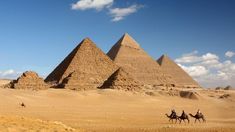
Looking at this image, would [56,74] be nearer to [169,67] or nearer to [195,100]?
[195,100]

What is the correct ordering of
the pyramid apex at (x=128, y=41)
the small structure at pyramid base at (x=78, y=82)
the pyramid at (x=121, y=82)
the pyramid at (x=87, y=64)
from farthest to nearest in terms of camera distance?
the pyramid apex at (x=128, y=41) < the pyramid at (x=87, y=64) < the pyramid at (x=121, y=82) < the small structure at pyramid base at (x=78, y=82)

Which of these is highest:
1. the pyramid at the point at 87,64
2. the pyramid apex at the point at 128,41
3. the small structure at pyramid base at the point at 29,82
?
the pyramid apex at the point at 128,41

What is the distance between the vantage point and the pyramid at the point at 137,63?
280 ft

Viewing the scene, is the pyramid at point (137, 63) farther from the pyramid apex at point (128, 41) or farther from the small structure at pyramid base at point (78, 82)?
the small structure at pyramid base at point (78, 82)

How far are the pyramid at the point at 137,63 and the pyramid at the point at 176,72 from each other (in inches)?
285

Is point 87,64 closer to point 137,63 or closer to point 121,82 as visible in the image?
point 121,82

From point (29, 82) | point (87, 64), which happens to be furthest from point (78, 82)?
point (87, 64)

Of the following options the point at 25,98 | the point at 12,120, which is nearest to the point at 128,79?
the point at 25,98

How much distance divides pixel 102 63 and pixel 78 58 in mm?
3151

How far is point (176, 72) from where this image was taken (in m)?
97.9

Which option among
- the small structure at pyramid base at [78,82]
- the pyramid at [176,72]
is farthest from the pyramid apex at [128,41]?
the small structure at pyramid base at [78,82]

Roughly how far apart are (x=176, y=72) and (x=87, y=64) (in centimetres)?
3899

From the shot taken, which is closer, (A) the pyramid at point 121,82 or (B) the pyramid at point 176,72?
(A) the pyramid at point 121,82

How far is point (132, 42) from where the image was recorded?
3602 inches
